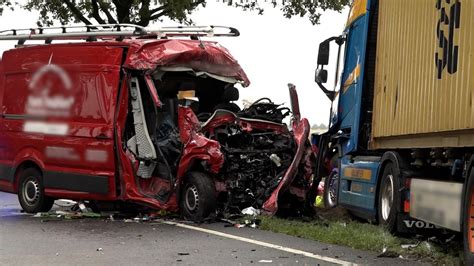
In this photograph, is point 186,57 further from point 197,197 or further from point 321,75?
point 197,197

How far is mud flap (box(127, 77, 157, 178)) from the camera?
11.3m

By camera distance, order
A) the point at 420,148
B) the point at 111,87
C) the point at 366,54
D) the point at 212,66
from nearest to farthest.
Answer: the point at 420,148
the point at 366,54
the point at 111,87
the point at 212,66

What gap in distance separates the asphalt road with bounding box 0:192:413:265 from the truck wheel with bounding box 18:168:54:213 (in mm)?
1206

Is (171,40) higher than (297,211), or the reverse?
(171,40)

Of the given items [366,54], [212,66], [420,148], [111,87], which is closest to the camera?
[420,148]

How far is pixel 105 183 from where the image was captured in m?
11.2

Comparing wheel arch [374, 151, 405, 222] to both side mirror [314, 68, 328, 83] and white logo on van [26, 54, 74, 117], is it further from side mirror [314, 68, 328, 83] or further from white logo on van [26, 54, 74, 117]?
white logo on van [26, 54, 74, 117]

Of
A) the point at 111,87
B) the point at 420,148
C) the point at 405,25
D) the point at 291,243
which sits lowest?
the point at 291,243

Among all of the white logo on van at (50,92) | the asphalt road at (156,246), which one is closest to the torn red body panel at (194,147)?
the asphalt road at (156,246)

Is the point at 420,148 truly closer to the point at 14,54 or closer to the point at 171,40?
the point at 171,40

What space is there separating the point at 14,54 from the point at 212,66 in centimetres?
330

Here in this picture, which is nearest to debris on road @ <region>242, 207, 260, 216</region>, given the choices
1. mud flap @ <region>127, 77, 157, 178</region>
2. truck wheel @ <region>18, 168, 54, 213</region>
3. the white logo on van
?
mud flap @ <region>127, 77, 157, 178</region>

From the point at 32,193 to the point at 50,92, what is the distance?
2047 mm

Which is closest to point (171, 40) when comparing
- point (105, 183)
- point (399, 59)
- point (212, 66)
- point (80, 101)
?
point (212, 66)
